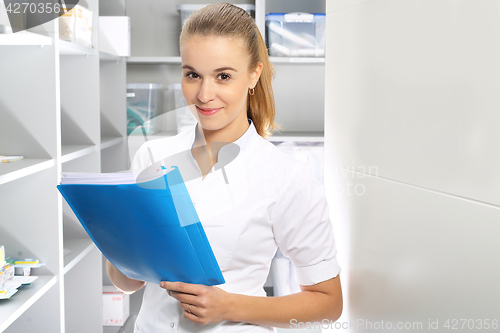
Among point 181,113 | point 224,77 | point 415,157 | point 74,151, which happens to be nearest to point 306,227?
point 415,157

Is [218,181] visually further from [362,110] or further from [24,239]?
[24,239]

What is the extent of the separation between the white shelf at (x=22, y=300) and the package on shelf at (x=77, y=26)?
939 millimetres

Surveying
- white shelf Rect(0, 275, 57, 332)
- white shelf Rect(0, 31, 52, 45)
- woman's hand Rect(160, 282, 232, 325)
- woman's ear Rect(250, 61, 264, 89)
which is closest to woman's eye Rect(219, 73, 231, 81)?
woman's ear Rect(250, 61, 264, 89)

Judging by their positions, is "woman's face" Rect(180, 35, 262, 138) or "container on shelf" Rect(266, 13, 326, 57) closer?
"woman's face" Rect(180, 35, 262, 138)

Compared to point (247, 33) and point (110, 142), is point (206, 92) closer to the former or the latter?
point (247, 33)

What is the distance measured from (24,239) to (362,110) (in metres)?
1.21

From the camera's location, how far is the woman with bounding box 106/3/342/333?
3.05ft

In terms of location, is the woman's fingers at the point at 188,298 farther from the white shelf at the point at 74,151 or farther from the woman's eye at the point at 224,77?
the white shelf at the point at 74,151

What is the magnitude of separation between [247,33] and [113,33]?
1427 millimetres

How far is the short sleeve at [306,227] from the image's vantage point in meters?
0.97

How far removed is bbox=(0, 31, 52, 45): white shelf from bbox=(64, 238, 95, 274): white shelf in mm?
826

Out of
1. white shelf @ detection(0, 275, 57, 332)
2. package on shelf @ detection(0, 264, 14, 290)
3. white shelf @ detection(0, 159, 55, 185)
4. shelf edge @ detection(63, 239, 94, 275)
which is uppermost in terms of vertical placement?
white shelf @ detection(0, 159, 55, 185)

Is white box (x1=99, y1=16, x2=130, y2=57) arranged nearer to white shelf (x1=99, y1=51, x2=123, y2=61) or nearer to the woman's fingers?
white shelf (x1=99, y1=51, x2=123, y2=61)

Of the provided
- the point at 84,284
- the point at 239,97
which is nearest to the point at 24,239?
the point at 84,284
